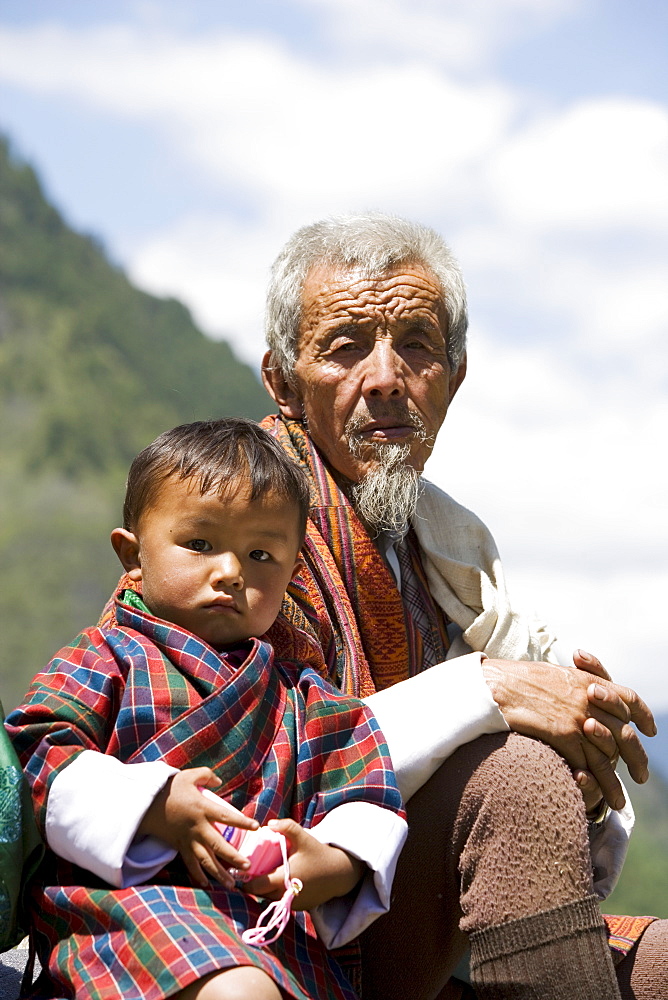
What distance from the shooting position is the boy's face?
2.66 metres

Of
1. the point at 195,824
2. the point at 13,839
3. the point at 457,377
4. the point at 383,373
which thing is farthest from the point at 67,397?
the point at 195,824

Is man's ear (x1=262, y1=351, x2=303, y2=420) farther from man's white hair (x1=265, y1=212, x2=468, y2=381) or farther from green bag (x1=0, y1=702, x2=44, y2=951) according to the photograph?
green bag (x1=0, y1=702, x2=44, y2=951)

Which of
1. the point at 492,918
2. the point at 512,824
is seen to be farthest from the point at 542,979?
the point at 512,824

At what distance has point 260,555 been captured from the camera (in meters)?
2.76

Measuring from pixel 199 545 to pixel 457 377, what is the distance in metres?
2.04

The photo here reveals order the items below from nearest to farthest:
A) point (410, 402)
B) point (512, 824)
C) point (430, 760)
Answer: point (512, 824)
point (430, 760)
point (410, 402)

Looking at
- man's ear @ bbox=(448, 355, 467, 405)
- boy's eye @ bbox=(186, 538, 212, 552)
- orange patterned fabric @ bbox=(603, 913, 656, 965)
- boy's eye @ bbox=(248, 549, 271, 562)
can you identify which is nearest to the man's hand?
orange patterned fabric @ bbox=(603, 913, 656, 965)

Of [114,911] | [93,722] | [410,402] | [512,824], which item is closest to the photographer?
[114,911]

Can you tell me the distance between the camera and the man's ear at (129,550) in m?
2.83

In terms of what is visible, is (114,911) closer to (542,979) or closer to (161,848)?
(161,848)

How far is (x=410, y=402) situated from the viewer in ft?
13.2

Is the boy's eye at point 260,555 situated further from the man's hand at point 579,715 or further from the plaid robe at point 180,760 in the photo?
the man's hand at point 579,715

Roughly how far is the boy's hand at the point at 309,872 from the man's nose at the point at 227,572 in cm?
55

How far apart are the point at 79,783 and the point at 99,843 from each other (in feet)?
0.39
